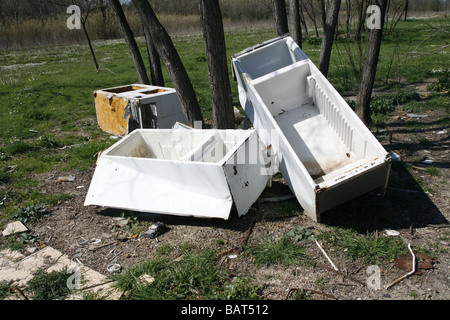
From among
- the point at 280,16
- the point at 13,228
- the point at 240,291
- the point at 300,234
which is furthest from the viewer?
the point at 280,16

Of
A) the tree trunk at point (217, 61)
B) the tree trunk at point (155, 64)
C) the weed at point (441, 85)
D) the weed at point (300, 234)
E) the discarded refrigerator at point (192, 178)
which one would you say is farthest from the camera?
the weed at point (441, 85)

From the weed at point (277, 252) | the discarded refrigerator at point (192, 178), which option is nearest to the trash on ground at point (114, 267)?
the discarded refrigerator at point (192, 178)

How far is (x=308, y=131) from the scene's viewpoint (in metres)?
4.93

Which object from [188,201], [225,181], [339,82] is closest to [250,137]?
[225,181]

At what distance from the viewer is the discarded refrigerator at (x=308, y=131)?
11.0 ft

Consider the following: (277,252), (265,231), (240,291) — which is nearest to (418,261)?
(277,252)

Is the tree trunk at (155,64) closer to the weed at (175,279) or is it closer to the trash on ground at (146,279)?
the weed at (175,279)

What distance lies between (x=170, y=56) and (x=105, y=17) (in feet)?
66.8

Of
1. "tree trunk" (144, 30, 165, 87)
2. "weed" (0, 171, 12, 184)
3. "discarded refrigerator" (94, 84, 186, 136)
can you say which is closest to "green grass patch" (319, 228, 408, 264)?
"discarded refrigerator" (94, 84, 186, 136)

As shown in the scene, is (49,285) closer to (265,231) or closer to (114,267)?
(114,267)

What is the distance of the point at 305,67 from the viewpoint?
525 centimetres

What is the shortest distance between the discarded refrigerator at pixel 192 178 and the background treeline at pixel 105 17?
21.6ft
